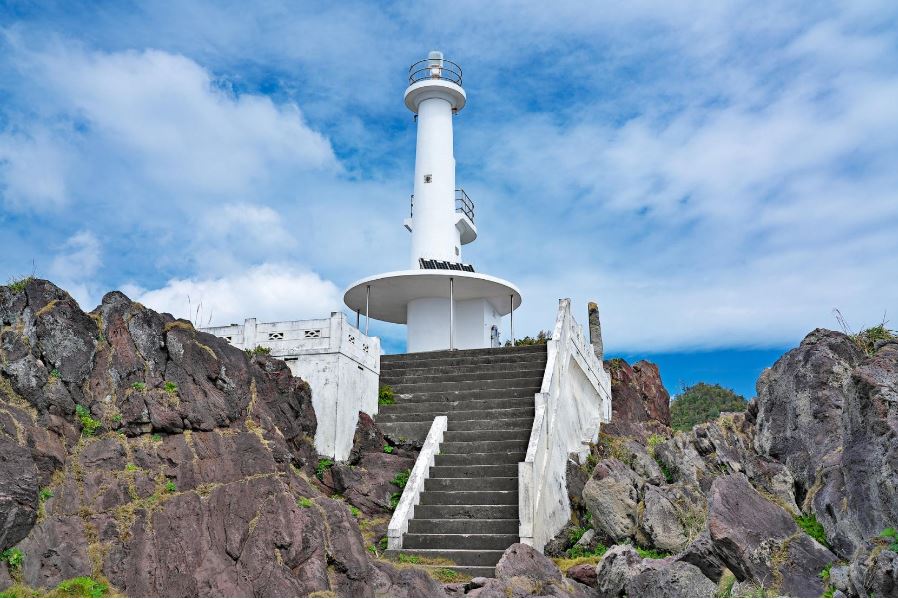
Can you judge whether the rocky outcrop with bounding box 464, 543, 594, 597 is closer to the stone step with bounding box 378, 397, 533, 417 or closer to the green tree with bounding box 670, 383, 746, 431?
the stone step with bounding box 378, 397, 533, 417

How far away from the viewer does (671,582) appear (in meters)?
10.6

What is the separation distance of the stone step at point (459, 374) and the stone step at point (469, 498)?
3.75 metres

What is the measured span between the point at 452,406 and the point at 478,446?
1627 mm

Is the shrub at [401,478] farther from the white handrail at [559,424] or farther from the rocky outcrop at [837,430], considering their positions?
the rocky outcrop at [837,430]

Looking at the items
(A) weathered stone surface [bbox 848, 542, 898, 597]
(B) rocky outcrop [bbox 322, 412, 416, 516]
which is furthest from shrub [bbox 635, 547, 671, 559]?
(A) weathered stone surface [bbox 848, 542, 898, 597]

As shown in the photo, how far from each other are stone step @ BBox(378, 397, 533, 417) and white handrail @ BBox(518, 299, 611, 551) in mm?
718

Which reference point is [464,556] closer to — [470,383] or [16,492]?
[470,383]

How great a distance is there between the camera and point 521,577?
10984mm

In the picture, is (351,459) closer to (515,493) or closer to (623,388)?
(515,493)

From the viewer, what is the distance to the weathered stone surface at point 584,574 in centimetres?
1238

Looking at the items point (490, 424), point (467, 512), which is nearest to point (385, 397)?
point (490, 424)

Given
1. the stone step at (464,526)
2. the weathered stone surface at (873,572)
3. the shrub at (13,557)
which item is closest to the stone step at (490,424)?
the stone step at (464,526)

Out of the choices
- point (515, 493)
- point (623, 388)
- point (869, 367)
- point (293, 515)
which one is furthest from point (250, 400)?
point (623, 388)

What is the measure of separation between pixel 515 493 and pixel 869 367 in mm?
6946
